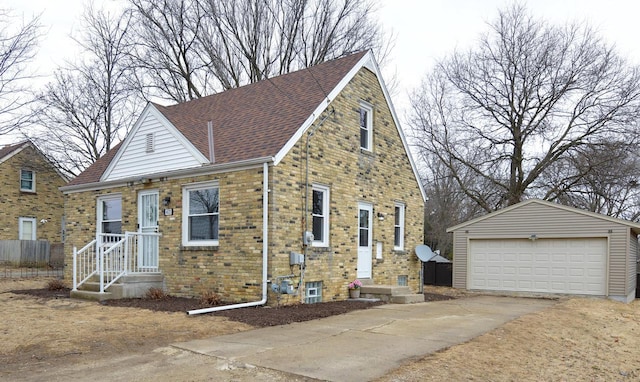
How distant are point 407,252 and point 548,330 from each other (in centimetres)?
741

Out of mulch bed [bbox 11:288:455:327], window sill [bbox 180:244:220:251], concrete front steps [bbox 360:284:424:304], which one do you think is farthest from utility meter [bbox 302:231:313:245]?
concrete front steps [bbox 360:284:424:304]

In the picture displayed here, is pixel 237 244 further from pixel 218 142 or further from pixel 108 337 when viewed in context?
pixel 108 337

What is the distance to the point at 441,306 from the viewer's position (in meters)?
12.4

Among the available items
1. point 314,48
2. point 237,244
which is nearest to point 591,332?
point 237,244

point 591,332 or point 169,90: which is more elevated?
point 169,90

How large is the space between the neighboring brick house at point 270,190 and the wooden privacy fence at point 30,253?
8.77m

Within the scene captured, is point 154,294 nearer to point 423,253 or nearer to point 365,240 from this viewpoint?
point 365,240

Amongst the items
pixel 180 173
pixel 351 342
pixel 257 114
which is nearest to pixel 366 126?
pixel 257 114

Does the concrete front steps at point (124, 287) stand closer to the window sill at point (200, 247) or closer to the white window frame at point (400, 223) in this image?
the window sill at point (200, 247)

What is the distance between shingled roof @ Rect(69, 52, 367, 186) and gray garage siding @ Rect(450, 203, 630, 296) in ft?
26.0

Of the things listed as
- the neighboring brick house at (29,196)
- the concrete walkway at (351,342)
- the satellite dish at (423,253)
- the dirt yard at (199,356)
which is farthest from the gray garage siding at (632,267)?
the neighboring brick house at (29,196)

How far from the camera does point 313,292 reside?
493 inches

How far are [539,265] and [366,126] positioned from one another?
7.80 metres

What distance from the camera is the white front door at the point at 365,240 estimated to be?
14.2 metres
